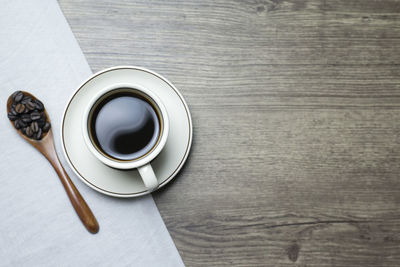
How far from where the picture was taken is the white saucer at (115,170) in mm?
689

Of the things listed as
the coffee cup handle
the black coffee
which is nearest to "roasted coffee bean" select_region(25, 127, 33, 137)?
the black coffee

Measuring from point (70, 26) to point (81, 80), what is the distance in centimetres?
11

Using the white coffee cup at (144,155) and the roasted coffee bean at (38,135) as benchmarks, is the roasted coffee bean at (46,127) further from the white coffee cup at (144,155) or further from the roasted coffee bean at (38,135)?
the white coffee cup at (144,155)

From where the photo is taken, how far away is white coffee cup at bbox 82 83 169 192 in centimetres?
61

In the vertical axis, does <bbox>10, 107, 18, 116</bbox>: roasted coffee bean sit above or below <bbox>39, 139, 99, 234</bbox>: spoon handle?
above

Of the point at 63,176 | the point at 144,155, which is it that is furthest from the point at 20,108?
the point at 144,155

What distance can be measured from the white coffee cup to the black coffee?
22mm

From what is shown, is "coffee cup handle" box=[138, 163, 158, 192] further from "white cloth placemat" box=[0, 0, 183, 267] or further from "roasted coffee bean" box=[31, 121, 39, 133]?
"roasted coffee bean" box=[31, 121, 39, 133]

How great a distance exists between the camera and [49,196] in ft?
2.38

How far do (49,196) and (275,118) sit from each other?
48cm

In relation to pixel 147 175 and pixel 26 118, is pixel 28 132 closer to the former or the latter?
pixel 26 118

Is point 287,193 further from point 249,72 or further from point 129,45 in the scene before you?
point 129,45

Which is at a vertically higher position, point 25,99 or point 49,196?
point 25,99

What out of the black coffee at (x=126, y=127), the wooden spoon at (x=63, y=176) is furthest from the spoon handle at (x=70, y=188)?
the black coffee at (x=126, y=127)
